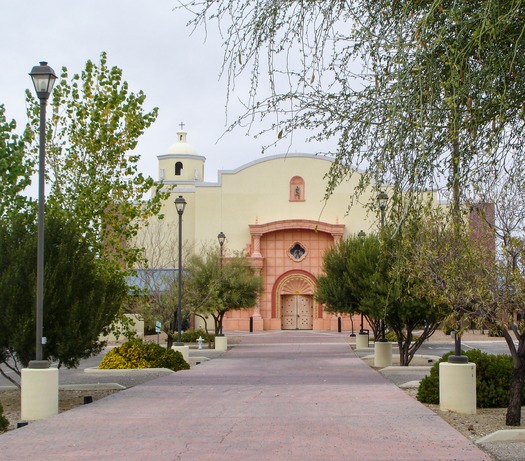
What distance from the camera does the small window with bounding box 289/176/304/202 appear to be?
60406 mm

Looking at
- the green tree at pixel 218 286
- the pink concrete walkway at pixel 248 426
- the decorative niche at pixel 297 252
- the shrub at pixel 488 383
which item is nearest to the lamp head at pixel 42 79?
the pink concrete walkway at pixel 248 426

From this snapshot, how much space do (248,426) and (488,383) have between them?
5122 millimetres

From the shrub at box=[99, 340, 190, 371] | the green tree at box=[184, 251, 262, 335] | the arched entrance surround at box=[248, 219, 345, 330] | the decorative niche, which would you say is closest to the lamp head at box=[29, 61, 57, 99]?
the shrub at box=[99, 340, 190, 371]

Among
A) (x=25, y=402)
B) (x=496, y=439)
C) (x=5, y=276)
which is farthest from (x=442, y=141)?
(x=5, y=276)

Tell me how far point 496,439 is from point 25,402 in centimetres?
734

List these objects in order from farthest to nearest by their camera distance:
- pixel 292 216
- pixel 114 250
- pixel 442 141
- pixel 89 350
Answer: pixel 292 216, pixel 114 250, pixel 89 350, pixel 442 141

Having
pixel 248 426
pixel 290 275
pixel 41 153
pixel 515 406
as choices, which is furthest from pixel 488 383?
pixel 290 275

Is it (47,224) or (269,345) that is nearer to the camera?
(47,224)

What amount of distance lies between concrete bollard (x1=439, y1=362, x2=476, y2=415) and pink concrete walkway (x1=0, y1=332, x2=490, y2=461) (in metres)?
0.48

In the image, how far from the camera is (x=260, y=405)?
15383 mm

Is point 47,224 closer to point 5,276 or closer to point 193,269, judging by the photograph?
point 5,276

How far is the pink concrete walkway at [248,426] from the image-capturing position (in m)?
10.1

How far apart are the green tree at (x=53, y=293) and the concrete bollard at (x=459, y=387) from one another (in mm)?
6851

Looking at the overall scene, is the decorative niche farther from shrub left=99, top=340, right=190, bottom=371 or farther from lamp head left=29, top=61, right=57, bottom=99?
lamp head left=29, top=61, right=57, bottom=99
